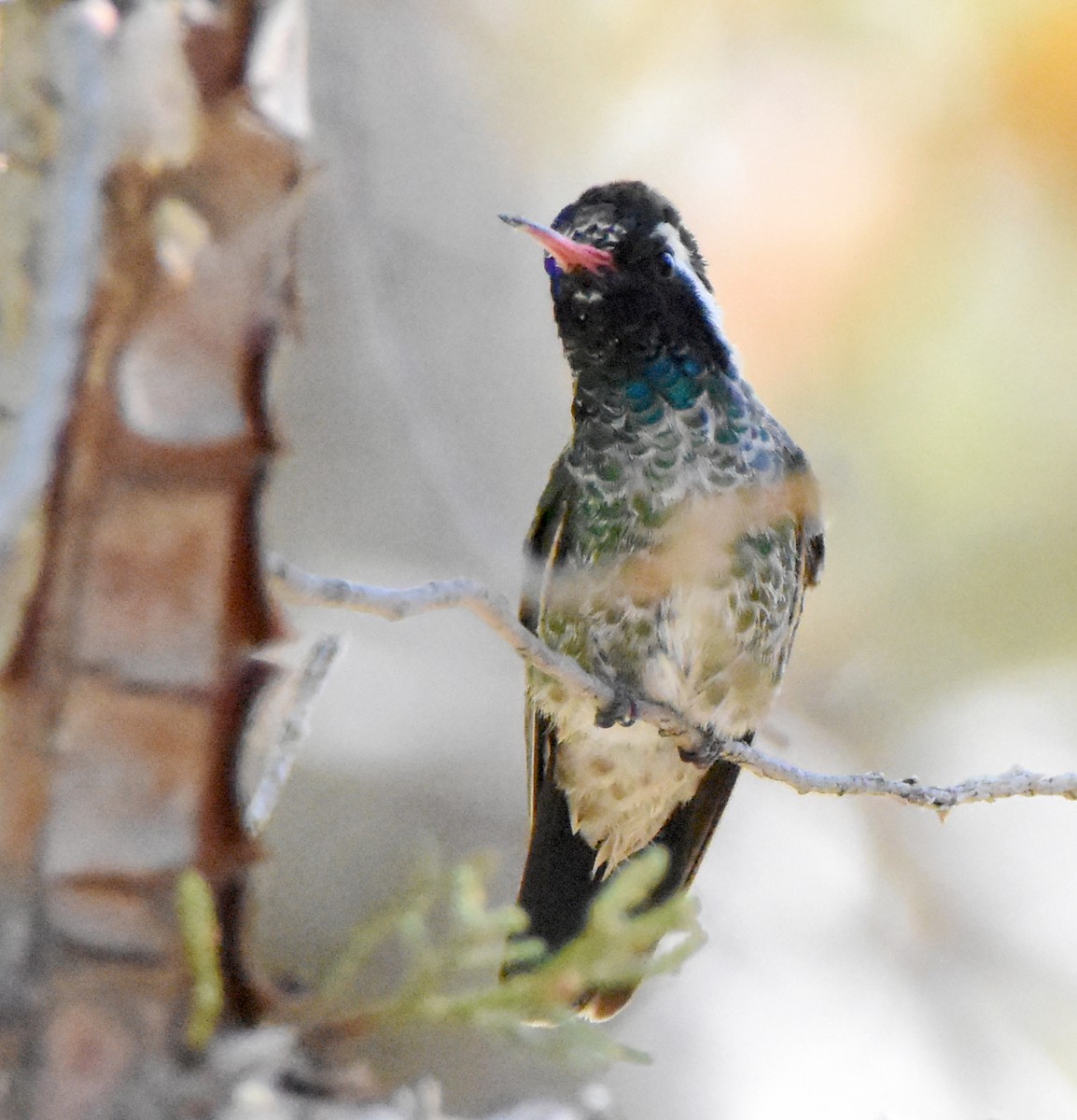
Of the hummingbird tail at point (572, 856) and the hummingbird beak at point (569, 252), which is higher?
the hummingbird beak at point (569, 252)

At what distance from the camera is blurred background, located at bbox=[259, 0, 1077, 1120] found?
800mm

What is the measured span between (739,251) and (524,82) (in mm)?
199

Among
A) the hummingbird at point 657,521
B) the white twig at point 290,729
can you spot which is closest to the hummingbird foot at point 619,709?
the hummingbird at point 657,521

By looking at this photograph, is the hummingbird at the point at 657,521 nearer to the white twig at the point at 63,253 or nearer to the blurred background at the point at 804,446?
the blurred background at the point at 804,446

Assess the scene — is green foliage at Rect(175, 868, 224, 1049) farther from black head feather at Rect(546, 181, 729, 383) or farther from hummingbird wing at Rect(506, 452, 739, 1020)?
black head feather at Rect(546, 181, 729, 383)

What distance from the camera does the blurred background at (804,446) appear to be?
2.63 ft

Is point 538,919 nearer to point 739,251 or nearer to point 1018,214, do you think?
point 739,251

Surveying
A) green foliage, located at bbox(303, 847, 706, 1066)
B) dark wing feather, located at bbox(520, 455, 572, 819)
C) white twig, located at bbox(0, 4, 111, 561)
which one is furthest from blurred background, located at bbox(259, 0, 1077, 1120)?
white twig, located at bbox(0, 4, 111, 561)

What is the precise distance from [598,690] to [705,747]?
5.3 inches

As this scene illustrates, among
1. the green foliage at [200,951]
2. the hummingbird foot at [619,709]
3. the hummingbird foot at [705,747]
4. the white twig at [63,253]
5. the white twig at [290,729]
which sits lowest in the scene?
the hummingbird foot at [705,747]

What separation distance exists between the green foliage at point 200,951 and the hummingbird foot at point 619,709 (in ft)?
1.59

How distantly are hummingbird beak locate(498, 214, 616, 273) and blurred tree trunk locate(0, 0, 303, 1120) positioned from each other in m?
0.35

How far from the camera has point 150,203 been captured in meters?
0.38

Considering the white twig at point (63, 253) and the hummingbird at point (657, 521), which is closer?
the white twig at point (63, 253)
